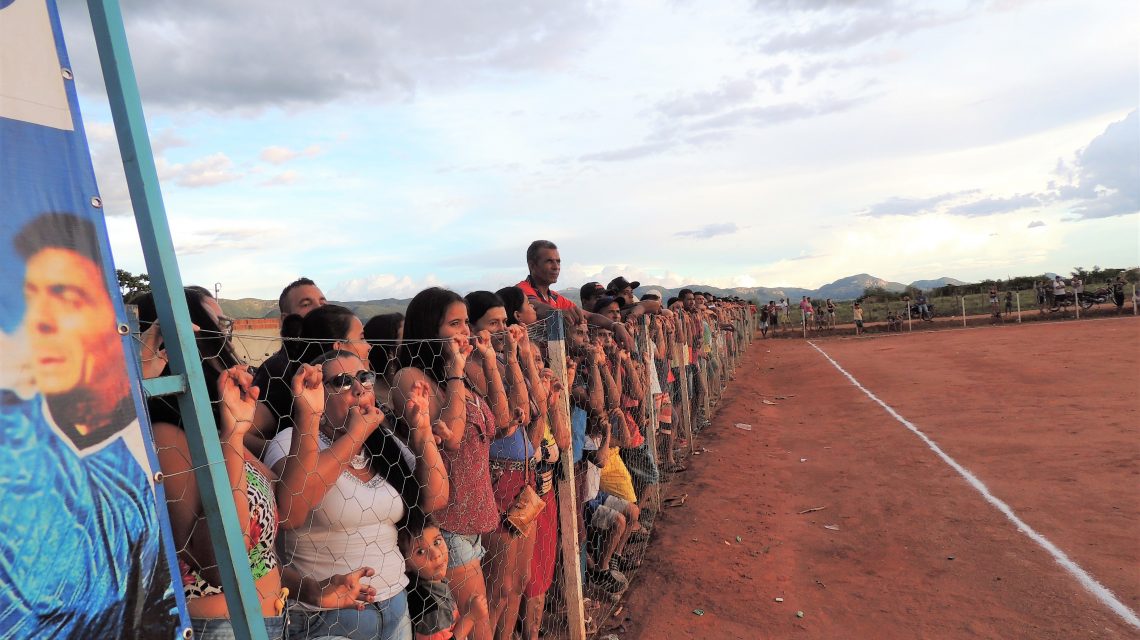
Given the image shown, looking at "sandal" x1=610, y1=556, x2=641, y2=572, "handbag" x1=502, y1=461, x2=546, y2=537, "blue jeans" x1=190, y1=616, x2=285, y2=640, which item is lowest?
"sandal" x1=610, y1=556, x2=641, y2=572

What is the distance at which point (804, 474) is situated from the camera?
27.6ft

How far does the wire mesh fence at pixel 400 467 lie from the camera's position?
2.02m

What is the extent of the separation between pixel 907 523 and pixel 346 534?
551 centimetres

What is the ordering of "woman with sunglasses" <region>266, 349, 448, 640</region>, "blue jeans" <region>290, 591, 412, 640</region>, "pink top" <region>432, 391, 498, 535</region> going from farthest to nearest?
"pink top" <region>432, 391, 498, 535</region>, "blue jeans" <region>290, 591, 412, 640</region>, "woman with sunglasses" <region>266, 349, 448, 640</region>

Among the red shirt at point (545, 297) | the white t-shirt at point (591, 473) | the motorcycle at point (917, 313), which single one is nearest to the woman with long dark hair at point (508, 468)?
the white t-shirt at point (591, 473)

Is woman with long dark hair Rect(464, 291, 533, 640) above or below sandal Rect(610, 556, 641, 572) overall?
above

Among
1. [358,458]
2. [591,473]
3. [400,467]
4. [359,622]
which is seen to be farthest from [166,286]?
[591,473]

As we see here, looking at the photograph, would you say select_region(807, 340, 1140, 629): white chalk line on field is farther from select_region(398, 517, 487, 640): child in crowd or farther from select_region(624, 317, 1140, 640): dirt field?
select_region(398, 517, 487, 640): child in crowd

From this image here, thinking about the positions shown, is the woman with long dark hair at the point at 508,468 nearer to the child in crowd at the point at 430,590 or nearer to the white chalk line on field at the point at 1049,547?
the child in crowd at the point at 430,590

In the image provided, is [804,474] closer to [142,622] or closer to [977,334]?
[142,622]

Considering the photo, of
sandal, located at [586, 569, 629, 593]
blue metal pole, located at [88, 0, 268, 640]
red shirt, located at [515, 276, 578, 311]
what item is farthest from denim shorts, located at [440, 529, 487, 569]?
red shirt, located at [515, 276, 578, 311]

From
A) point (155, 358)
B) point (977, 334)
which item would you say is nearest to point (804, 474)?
point (155, 358)

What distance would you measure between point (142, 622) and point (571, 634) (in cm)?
334

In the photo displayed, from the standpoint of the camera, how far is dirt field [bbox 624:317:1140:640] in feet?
15.6
